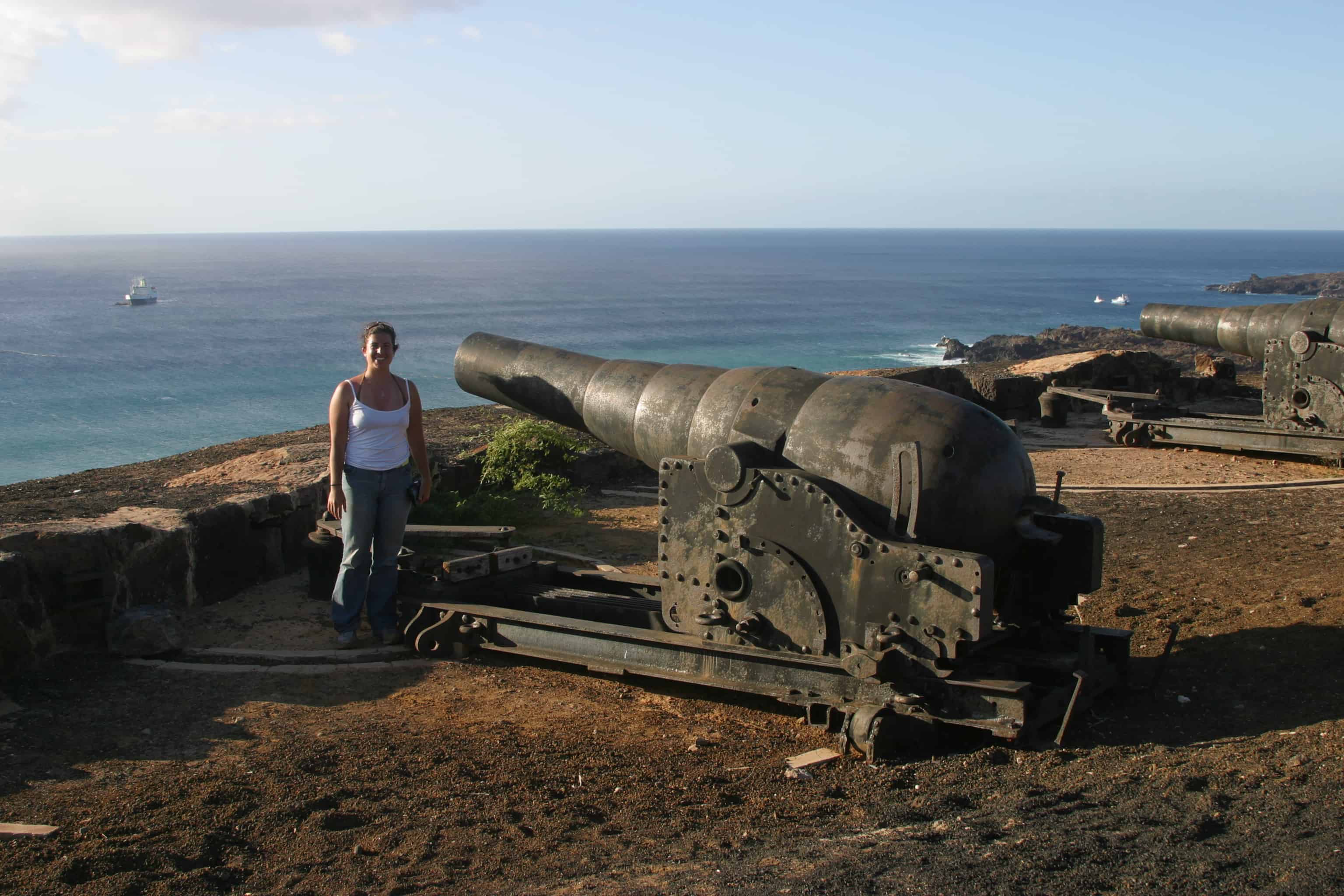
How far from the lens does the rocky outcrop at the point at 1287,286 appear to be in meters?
104

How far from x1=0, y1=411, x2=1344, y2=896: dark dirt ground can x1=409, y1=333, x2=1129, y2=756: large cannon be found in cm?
20

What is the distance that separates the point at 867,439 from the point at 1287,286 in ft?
397

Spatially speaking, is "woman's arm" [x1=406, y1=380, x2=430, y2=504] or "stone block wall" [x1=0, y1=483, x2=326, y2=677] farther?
"woman's arm" [x1=406, y1=380, x2=430, y2=504]

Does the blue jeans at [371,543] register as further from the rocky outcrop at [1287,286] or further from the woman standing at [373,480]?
the rocky outcrop at [1287,286]

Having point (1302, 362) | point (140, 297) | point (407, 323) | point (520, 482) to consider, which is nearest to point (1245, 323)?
point (1302, 362)

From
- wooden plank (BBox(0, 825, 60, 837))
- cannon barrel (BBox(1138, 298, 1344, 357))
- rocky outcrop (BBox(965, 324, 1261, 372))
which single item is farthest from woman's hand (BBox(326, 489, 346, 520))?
rocky outcrop (BBox(965, 324, 1261, 372))

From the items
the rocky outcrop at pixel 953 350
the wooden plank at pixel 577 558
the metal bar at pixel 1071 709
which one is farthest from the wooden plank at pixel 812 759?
the rocky outcrop at pixel 953 350

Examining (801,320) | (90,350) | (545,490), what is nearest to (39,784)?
(545,490)

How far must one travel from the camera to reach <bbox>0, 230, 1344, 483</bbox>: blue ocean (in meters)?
50.5

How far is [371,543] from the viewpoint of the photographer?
6172 mm

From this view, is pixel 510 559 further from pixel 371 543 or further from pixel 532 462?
pixel 532 462

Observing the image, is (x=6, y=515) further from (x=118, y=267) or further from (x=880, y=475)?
(x=118, y=267)

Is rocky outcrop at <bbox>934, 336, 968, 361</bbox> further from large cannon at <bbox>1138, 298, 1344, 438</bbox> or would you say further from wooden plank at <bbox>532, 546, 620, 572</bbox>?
wooden plank at <bbox>532, 546, 620, 572</bbox>

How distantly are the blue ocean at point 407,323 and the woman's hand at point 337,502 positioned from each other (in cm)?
3695
